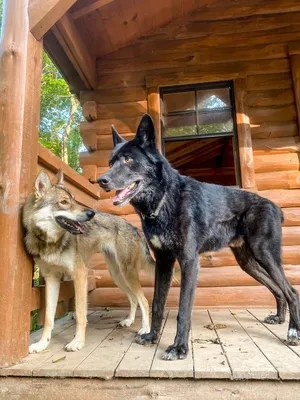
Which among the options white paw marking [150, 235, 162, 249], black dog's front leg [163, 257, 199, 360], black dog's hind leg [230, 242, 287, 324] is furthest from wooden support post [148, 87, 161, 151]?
black dog's front leg [163, 257, 199, 360]

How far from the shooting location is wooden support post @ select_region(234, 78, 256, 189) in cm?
412

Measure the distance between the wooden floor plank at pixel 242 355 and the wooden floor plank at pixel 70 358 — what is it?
950 mm

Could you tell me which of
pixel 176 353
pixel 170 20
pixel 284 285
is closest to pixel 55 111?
pixel 170 20

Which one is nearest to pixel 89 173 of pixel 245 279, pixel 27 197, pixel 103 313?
pixel 103 313

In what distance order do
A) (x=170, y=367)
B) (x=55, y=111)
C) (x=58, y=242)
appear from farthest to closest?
(x=55, y=111)
(x=58, y=242)
(x=170, y=367)

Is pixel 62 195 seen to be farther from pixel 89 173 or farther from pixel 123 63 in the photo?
pixel 123 63

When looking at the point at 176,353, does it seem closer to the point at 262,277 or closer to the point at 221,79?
the point at 262,277

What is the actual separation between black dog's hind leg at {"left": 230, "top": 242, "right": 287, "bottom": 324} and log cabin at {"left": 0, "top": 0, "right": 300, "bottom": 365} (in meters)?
0.76

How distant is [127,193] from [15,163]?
0.83 metres

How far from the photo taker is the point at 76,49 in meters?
3.81

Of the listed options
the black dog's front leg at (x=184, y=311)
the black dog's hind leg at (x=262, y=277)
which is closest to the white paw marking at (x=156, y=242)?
the black dog's front leg at (x=184, y=311)

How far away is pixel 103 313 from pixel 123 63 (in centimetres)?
354

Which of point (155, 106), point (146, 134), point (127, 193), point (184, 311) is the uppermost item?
point (155, 106)

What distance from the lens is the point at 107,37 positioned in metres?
4.42
